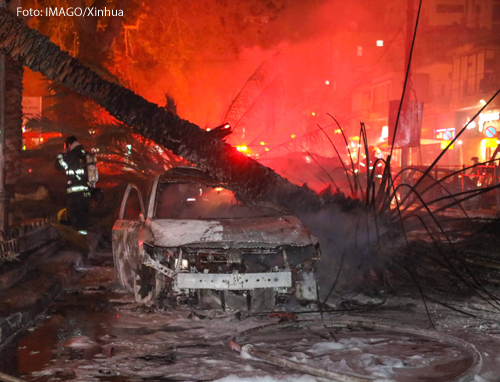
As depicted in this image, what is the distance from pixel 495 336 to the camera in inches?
238

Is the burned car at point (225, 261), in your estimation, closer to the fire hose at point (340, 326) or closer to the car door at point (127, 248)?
the car door at point (127, 248)

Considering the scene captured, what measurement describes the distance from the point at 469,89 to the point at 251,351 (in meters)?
45.4

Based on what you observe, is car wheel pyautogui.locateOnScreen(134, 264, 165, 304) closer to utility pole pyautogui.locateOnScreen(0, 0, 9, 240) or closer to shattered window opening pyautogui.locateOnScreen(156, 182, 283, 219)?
shattered window opening pyautogui.locateOnScreen(156, 182, 283, 219)

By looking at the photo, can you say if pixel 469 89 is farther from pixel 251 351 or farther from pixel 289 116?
pixel 251 351

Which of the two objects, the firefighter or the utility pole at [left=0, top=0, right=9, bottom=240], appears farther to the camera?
the firefighter

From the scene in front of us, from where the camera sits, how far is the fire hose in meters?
4.44

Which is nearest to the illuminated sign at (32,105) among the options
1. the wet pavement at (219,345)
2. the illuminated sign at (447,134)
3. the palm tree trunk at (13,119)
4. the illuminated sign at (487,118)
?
the palm tree trunk at (13,119)

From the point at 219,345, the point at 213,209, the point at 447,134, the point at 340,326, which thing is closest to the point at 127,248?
the point at 213,209

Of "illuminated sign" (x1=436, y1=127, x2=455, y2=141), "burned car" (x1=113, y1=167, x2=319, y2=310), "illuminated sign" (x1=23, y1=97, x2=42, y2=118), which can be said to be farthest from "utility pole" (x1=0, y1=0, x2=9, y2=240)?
"illuminated sign" (x1=436, y1=127, x2=455, y2=141)

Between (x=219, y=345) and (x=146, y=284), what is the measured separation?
1.73 metres

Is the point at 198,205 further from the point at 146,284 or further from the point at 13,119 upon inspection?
the point at 13,119

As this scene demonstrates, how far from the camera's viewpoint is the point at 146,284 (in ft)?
23.1

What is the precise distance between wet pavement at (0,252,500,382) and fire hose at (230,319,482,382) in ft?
0.15

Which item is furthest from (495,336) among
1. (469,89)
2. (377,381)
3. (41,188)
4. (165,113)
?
(469,89)
